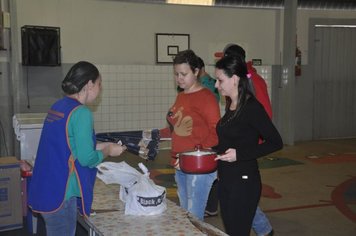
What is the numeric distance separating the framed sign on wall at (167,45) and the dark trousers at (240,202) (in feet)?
17.8

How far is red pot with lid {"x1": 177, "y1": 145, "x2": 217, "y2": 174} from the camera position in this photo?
2362 mm

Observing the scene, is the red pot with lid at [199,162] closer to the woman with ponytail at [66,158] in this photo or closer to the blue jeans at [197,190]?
the blue jeans at [197,190]

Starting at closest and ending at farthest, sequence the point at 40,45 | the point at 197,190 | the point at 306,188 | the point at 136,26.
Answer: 1. the point at 197,190
2. the point at 306,188
3. the point at 40,45
4. the point at 136,26

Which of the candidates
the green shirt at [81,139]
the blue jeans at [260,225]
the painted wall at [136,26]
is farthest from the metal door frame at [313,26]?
the green shirt at [81,139]

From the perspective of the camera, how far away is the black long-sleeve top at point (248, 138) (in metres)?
2.21

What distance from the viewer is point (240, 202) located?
2.28m

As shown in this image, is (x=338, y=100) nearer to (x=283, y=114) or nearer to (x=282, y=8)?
(x=283, y=114)

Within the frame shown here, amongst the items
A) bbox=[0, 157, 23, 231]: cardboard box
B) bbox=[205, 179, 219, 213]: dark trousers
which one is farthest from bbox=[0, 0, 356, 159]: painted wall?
bbox=[205, 179, 219, 213]: dark trousers

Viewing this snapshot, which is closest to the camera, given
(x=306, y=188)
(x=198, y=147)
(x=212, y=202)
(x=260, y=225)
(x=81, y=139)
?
(x=81, y=139)

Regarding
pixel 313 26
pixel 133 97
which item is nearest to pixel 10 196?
pixel 133 97

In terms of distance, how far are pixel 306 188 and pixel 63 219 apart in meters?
3.86

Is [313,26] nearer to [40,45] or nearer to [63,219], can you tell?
[40,45]

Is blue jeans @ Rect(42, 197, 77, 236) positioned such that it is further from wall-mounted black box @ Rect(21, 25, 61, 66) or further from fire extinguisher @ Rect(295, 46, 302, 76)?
fire extinguisher @ Rect(295, 46, 302, 76)

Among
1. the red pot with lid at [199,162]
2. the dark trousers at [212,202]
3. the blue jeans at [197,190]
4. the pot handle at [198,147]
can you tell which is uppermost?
the pot handle at [198,147]
